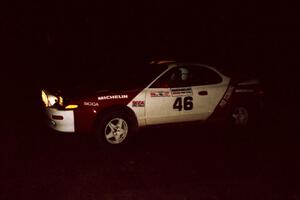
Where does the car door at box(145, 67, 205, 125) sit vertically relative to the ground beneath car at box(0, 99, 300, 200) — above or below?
above

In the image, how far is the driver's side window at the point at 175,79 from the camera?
26.2 ft

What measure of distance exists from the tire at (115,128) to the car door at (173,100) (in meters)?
0.35

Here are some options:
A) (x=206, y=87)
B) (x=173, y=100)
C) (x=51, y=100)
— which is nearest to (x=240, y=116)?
(x=206, y=87)

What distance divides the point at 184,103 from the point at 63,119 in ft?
7.30

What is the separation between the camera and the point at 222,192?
5758 millimetres

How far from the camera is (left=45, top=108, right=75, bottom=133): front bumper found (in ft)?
24.3

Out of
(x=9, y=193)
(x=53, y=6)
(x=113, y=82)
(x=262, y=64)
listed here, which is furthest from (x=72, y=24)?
(x=9, y=193)

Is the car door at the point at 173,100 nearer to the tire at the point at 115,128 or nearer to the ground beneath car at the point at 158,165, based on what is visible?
the tire at the point at 115,128

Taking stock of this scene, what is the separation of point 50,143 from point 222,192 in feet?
11.6

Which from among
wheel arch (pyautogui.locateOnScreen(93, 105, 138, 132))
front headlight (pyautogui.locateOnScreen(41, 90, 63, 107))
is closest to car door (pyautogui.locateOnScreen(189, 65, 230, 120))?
wheel arch (pyautogui.locateOnScreen(93, 105, 138, 132))

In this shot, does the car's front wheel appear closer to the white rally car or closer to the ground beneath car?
the white rally car

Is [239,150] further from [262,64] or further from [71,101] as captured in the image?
[262,64]

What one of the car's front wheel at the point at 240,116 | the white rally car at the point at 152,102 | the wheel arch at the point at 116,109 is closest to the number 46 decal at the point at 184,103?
the white rally car at the point at 152,102

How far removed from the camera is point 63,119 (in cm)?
740
